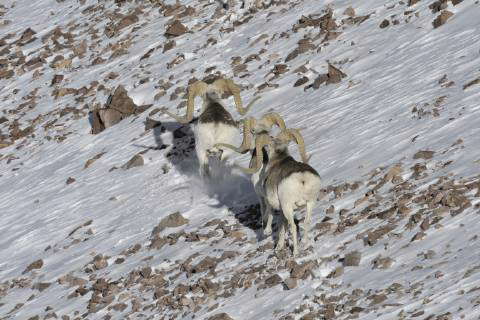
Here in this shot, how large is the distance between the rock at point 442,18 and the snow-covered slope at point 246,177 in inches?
2.3

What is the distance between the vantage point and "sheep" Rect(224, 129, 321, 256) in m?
12.8

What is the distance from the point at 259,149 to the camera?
47.2 feet

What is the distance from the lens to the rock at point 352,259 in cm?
1187

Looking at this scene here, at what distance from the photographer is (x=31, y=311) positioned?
1577cm

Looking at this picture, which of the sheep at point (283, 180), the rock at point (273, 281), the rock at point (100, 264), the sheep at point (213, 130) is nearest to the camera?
the rock at point (273, 281)

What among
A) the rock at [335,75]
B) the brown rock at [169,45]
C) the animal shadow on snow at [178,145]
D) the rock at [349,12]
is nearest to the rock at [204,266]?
the animal shadow on snow at [178,145]

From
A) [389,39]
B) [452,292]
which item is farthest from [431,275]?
[389,39]

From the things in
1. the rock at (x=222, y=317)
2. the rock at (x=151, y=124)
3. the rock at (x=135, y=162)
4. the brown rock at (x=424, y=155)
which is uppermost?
the rock at (x=222, y=317)

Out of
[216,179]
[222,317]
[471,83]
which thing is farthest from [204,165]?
[222,317]

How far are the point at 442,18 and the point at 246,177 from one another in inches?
262

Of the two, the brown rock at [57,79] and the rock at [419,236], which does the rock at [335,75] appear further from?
the brown rock at [57,79]

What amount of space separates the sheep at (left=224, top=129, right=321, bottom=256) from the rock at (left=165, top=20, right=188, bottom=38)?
48.4ft

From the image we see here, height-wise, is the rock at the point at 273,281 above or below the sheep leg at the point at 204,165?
above

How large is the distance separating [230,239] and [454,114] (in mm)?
4268
